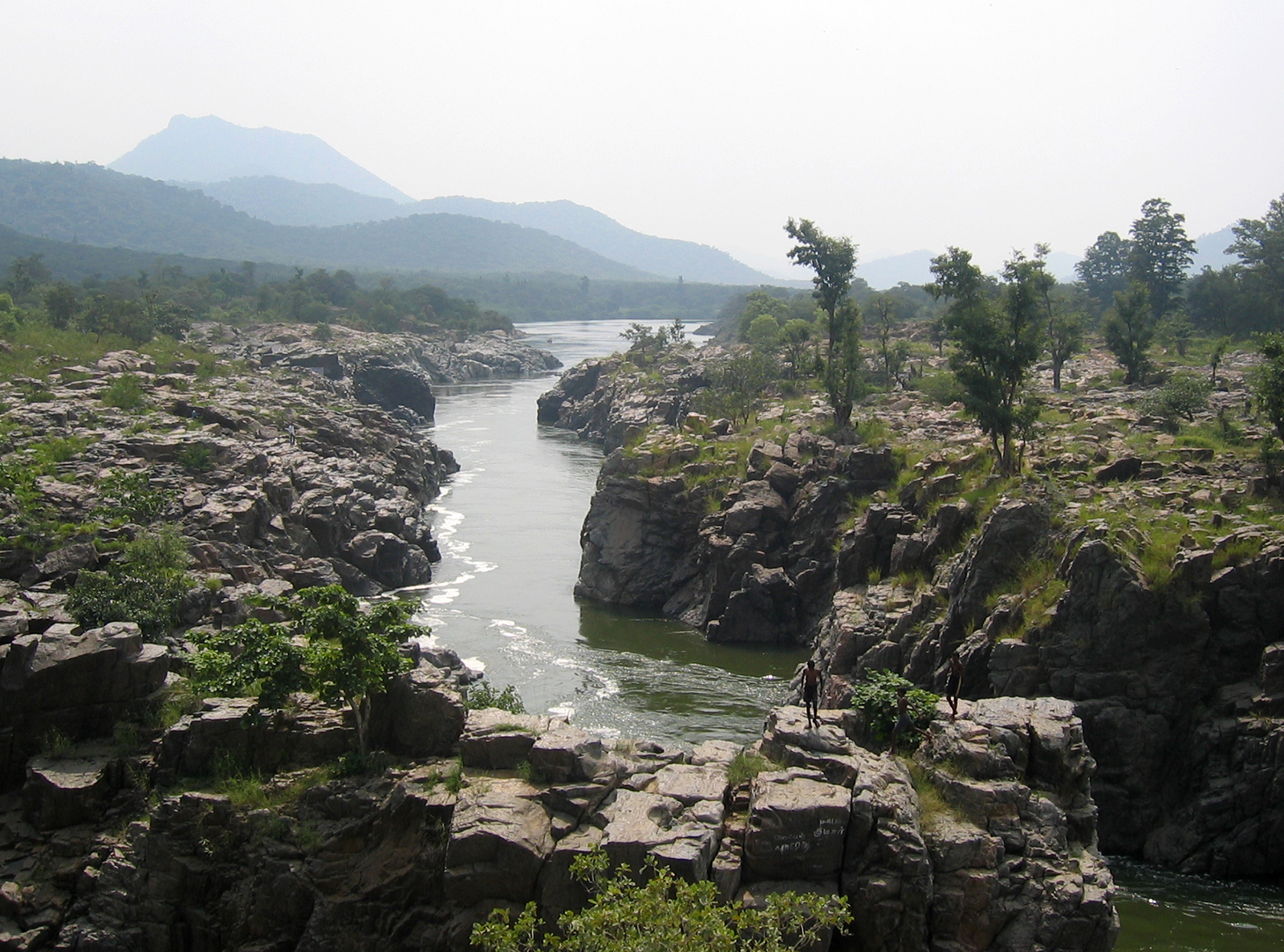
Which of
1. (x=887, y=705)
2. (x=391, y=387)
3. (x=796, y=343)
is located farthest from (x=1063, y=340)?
(x=391, y=387)

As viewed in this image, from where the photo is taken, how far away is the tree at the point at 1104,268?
358 feet

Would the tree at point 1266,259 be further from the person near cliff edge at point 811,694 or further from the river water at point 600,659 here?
the person near cliff edge at point 811,694

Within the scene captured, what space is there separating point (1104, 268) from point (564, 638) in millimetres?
91040

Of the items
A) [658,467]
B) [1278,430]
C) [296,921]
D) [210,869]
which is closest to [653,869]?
[296,921]

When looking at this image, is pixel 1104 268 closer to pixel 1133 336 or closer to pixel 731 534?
pixel 1133 336

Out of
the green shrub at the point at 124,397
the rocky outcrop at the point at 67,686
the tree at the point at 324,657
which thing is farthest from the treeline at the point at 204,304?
the tree at the point at 324,657

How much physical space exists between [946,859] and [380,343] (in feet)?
402

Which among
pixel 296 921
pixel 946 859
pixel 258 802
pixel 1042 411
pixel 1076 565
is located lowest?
pixel 296 921

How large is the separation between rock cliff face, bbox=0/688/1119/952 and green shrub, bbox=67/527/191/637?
17.1 ft

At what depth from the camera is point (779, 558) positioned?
48156 millimetres

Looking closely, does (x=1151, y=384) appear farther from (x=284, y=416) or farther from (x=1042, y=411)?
(x=284, y=416)

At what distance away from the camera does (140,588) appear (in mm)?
30250

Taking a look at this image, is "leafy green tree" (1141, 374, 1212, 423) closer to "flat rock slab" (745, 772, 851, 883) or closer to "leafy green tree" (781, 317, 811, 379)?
"flat rock slab" (745, 772, 851, 883)

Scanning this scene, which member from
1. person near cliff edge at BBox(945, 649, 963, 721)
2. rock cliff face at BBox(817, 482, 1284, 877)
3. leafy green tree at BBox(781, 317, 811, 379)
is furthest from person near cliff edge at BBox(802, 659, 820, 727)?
leafy green tree at BBox(781, 317, 811, 379)
